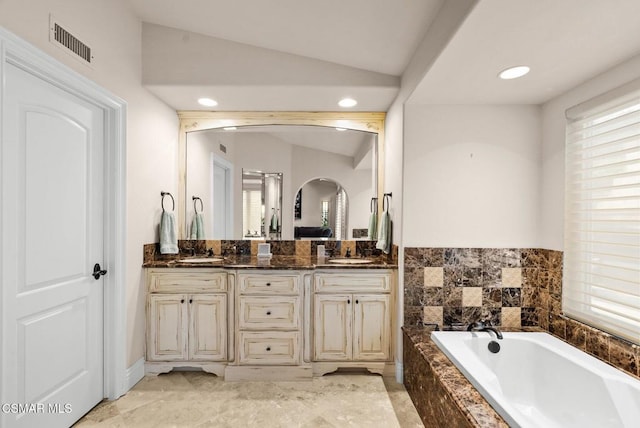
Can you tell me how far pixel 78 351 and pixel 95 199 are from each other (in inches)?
36.4

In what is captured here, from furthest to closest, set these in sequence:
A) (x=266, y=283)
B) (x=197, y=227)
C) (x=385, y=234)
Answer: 1. (x=197, y=227)
2. (x=385, y=234)
3. (x=266, y=283)

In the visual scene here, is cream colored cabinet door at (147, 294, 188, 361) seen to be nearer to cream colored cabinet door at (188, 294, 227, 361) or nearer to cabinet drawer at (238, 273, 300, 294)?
cream colored cabinet door at (188, 294, 227, 361)

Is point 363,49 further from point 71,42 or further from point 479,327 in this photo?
point 479,327

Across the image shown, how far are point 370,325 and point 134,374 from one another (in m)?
1.77

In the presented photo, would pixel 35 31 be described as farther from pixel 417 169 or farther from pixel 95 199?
pixel 417 169

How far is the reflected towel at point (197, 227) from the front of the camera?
3.13 m

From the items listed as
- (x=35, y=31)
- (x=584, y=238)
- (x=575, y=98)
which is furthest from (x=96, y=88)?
(x=584, y=238)

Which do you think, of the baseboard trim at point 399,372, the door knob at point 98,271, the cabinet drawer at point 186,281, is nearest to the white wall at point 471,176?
the baseboard trim at point 399,372

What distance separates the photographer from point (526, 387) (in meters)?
2.08

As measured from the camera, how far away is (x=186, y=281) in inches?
103

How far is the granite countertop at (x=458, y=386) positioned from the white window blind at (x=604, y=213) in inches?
36.1

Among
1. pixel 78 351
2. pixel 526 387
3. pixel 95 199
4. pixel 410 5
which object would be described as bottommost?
pixel 526 387

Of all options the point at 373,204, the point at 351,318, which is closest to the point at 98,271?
the point at 351,318

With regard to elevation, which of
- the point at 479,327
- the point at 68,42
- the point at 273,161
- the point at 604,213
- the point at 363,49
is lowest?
the point at 479,327
